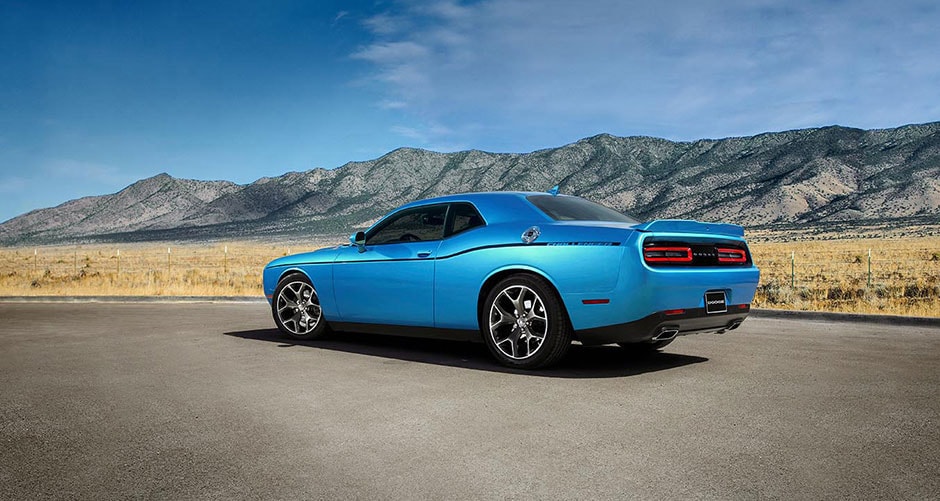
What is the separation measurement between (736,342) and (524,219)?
11.7ft

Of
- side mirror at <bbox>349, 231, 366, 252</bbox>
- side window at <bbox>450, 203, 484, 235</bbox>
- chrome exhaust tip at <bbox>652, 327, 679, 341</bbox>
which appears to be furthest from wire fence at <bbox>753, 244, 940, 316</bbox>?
side mirror at <bbox>349, 231, 366, 252</bbox>

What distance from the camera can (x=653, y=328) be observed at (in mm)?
6598

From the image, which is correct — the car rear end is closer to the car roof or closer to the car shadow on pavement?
the car shadow on pavement

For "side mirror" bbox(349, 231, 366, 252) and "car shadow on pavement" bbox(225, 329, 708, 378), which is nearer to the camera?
"car shadow on pavement" bbox(225, 329, 708, 378)

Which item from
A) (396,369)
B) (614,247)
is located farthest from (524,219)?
(396,369)

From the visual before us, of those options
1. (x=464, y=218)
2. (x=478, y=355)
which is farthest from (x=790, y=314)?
(x=464, y=218)

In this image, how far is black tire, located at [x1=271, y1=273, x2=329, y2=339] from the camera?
9320 mm

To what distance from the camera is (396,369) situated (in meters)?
7.43

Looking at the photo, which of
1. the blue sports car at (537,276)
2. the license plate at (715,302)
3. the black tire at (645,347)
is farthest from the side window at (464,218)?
the black tire at (645,347)

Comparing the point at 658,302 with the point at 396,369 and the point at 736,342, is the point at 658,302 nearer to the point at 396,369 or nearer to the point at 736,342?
the point at 396,369

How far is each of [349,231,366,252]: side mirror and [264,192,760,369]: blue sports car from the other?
0.02 meters

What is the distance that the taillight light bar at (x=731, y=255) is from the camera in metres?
7.31

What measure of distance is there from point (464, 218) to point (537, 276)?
117cm

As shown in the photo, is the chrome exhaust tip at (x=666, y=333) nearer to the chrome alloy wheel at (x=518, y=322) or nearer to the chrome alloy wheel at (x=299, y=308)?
the chrome alloy wheel at (x=518, y=322)
